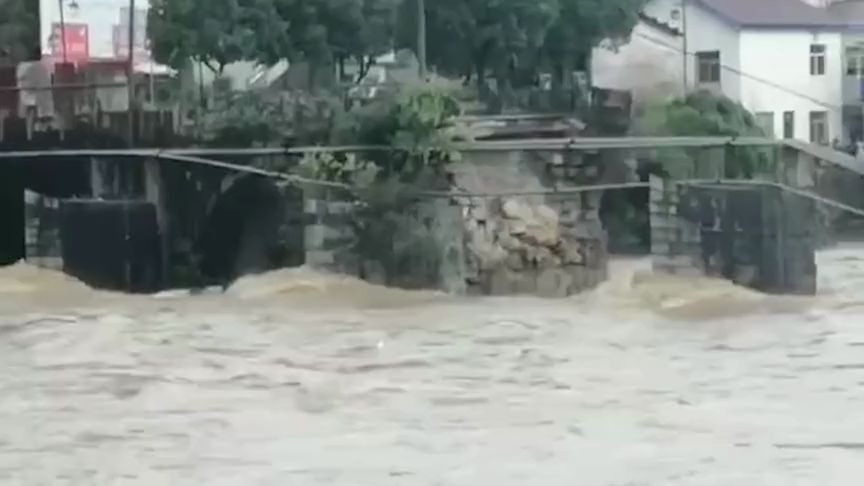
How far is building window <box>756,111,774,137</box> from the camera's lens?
4.32 metres

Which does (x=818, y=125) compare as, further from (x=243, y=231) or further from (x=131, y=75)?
(x=131, y=75)

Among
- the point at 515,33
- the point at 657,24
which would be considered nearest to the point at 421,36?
the point at 515,33

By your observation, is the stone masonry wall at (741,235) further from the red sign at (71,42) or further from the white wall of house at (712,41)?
the red sign at (71,42)

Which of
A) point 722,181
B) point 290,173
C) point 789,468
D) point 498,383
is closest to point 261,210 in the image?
point 290,173

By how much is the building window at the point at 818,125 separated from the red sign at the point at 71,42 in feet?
5.90

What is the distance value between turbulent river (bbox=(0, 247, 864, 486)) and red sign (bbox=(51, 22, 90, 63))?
622 mm

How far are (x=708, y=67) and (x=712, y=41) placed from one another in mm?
114

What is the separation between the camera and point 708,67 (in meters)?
4.20

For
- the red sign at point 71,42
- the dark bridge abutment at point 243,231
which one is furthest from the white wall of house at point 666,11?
the red sign at point 71,42

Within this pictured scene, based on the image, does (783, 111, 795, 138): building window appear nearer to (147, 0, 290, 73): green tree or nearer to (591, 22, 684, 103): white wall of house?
(591, 22, 684, 103): white wall of house

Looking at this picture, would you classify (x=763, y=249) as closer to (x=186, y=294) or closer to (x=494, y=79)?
(x=494, y=79)

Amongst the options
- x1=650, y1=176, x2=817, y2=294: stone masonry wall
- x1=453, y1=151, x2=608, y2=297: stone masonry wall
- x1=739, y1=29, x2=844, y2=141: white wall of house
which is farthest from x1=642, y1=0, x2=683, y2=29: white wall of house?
x1=453, y1=151, x2=608, y2=297: stone masonry wall

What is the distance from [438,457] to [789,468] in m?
0.52

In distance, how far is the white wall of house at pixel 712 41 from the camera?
13.7 feet
